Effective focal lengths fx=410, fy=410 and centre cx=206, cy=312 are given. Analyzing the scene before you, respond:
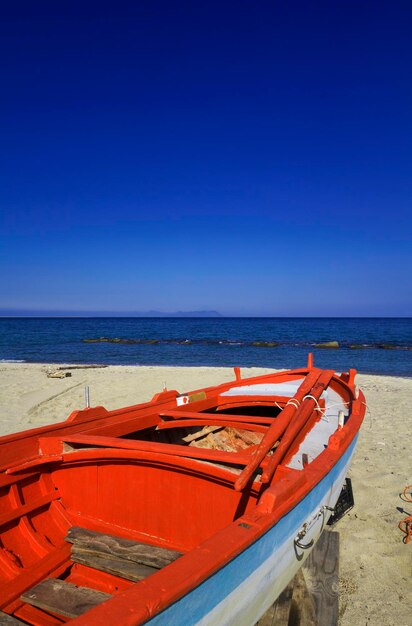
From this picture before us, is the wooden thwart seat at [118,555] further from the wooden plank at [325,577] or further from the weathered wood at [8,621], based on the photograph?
the wooden plank at [325,577]

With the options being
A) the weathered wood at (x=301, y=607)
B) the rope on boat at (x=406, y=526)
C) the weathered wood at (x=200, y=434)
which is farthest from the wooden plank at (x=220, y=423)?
the rope on boat at (x=406, y=526)

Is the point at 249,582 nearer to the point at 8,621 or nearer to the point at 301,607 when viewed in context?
the point at 301,607

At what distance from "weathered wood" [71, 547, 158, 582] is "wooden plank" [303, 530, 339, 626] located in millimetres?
1355

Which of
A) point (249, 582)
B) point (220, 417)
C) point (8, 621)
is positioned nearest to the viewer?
point (249, 582)

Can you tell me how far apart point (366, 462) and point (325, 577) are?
11.0 ft

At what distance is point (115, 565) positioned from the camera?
10.3ft

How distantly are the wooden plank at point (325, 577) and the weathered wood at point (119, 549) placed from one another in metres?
1.20

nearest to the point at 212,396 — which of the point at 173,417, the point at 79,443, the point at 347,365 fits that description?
the point at 173,417

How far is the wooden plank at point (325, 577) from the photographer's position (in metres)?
3.20

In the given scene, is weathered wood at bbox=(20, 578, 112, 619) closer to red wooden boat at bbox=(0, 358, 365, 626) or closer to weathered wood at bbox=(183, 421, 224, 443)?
red wooden boat at bbox=(0, 358, 365, 626)

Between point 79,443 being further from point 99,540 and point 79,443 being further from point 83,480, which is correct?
point 99,540

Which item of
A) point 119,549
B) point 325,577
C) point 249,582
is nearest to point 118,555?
point 119,549

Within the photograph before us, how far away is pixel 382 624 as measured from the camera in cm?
318

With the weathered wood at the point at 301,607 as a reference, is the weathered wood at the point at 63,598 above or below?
above
